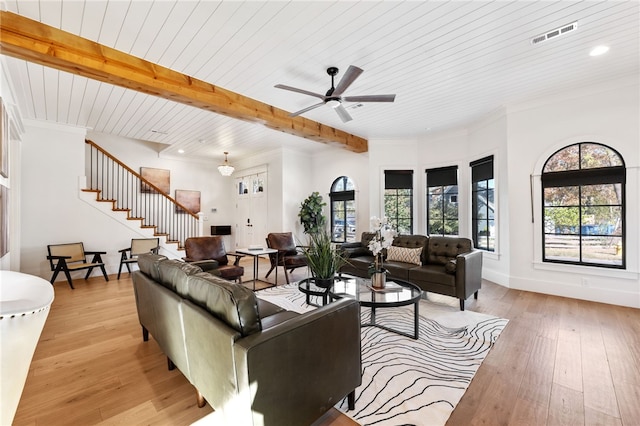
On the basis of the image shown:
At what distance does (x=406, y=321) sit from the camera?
128 inches

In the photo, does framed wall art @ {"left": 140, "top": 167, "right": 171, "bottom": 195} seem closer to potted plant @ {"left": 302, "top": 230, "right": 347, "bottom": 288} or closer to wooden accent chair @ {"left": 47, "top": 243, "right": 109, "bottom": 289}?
wooden accent chair @ {"left": 47, "top": 243, "right": 109, "bottom": 289}

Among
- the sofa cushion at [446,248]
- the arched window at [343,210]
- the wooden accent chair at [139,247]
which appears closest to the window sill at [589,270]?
the sofa cushion at [446,248]

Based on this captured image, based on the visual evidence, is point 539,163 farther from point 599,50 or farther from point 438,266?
point 438,266

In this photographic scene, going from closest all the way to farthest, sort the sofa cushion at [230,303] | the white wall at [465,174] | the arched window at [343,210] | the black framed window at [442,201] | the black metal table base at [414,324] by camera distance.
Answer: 1. the sofa cushion at [230,303]
2. the black metal table base at [414,324]
3. the white wall at [465,174]
4. the black framed window at [442,201]
5. the arched window at [343,210]

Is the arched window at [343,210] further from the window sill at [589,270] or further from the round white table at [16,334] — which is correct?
the round white table at [16,334]

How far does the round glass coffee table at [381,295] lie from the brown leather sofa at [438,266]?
545 mm

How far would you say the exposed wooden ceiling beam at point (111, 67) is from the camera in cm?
243

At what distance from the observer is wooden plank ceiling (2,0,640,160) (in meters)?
2.37

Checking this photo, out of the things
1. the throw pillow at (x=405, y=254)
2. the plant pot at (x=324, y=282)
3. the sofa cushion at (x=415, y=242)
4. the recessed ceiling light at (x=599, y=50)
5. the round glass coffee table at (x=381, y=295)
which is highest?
the recessed ceiling light at (x=599, y=50)

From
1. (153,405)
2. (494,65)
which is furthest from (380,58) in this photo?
(153,405)

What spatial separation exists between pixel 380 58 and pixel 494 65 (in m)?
1.44

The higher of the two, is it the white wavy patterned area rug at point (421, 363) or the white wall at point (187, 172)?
the white wall at point (187, 172)

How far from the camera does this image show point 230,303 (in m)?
1.43

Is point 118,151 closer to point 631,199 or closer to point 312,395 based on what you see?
point 312,395
